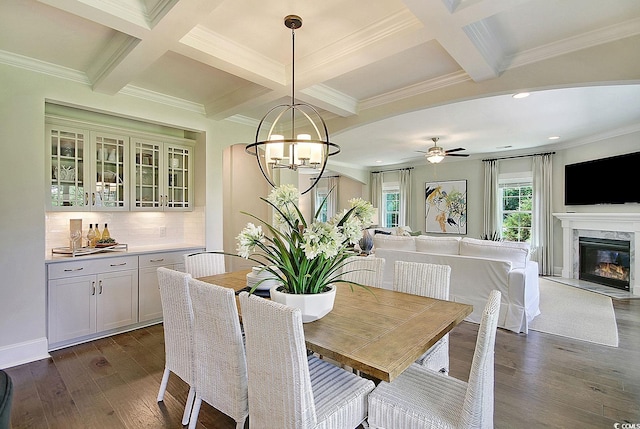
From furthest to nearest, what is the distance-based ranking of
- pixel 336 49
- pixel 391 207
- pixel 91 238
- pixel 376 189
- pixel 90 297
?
pixel 376 189
pixel 391 207
pixel 91 238
pixel 90 297
pixel 336 49

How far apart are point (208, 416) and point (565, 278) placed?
730cm

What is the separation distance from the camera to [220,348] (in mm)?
1747

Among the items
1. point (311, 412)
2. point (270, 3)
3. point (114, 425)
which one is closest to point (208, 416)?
point (114, 425)

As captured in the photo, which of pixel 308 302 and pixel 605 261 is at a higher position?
pixel 308 302

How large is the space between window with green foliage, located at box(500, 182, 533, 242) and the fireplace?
1.19m

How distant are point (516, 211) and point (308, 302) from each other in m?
7.67

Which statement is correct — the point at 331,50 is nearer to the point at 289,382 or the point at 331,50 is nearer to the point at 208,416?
the point at 289,382

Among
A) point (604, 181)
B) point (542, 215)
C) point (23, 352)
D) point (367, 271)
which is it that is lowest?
point (23, 352)

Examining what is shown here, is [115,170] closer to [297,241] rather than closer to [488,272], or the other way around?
[297,241]

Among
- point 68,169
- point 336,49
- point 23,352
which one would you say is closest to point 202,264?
point 23,352

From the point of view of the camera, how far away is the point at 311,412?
1.37 metres

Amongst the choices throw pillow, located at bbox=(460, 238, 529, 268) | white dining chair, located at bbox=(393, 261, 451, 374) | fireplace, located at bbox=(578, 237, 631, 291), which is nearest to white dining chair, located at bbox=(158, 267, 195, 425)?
white dining chair, located at bbox=(393, 261, 451, 374)

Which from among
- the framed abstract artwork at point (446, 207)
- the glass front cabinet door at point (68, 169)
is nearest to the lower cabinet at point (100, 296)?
the glass front cabinet door at point (68, 169)

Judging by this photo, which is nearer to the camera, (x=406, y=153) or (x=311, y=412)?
(x=311, y=412)
